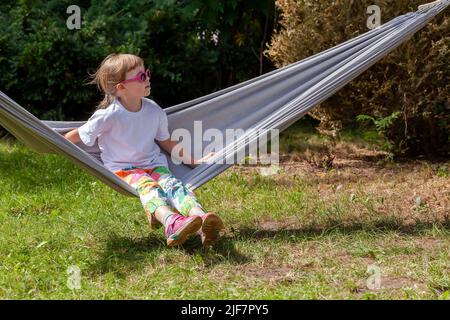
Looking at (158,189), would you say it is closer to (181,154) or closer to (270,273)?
(181,154)

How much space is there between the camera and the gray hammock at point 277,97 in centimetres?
403

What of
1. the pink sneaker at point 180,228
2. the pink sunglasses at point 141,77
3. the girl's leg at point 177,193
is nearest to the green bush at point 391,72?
the pink sunglasses at point 141,77

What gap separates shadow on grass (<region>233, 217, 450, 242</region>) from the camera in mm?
3995

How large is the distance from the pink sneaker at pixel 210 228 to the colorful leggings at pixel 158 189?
0.15 metres

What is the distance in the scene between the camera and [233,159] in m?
3.96

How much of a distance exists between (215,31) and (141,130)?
3716mm

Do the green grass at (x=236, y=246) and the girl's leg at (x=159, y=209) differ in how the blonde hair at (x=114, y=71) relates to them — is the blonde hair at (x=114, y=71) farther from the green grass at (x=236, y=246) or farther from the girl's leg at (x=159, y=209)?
the green grass at (x=236, y=246)

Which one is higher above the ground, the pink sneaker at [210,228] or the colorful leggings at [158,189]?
the colorful leggings at [158,189]

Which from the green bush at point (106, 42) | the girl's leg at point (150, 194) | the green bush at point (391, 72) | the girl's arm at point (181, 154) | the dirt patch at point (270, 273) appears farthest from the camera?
the green bush at point (106, 42)

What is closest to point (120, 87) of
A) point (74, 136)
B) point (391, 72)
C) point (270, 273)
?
point (74, 136)

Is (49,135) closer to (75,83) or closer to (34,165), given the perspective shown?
(34,165)

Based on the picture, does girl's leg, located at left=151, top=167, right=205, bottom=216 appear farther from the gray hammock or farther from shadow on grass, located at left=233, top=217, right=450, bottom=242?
shadow on grass, located at left=233, top=217, right=450, bottom=242
